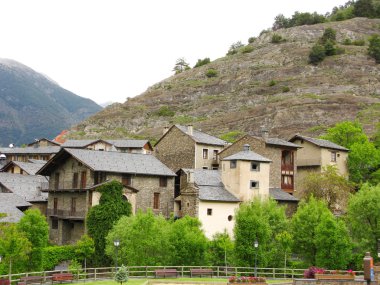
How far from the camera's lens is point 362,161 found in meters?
77.8

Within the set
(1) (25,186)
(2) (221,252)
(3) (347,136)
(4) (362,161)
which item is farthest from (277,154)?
(1) (25,186)

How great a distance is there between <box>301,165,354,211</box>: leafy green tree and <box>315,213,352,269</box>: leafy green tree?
18852mm

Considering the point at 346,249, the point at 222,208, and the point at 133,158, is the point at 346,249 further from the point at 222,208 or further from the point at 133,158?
the point at 133,158

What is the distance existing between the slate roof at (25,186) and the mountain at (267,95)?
5145 cm

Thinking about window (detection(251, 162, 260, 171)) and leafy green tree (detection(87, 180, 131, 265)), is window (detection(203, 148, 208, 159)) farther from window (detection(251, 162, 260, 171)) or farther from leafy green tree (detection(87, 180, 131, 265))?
leafy green tree (detection(87, 180, 131, 265))

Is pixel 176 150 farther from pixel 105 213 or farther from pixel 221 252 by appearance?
pixel 221 252

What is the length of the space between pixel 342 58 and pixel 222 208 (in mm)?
108158

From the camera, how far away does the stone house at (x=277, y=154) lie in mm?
72500

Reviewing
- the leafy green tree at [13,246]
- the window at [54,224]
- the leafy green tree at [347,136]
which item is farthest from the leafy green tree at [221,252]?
the leafy green tree at [347,136]

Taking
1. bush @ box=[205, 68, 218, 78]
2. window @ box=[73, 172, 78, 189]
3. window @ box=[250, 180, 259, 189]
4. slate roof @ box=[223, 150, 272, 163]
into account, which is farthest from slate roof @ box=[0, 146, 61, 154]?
bush @ box=[205, 68, 218, 78]

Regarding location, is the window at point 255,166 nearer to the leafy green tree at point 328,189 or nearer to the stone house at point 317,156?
the leafy green tree at point 328,189

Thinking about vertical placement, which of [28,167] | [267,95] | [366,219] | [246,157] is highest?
[267,95]

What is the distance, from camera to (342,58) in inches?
6240

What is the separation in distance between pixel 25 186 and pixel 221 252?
32211mm
